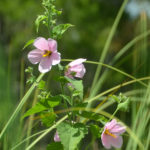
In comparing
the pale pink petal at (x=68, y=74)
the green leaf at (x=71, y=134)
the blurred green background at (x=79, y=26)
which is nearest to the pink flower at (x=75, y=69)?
the pale pink petal at (x=68, y=74)

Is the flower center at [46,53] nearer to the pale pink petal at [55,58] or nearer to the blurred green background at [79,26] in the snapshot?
the pale pink petal at [55,58]

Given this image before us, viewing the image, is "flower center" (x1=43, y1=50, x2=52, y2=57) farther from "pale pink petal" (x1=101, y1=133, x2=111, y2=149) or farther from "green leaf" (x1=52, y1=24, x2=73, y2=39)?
"pale pink petal" (x1=101, y1=133, x2=111, y2=149)

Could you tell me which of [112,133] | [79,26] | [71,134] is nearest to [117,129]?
[112,133]

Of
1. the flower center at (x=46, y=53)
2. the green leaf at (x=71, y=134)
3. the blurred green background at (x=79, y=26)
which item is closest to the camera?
the green leaf at (x=71, y=134)

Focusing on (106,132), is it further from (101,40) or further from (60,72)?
(101,40)

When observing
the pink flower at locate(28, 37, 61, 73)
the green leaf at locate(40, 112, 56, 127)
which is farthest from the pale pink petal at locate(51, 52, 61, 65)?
the green leaf at locate(40, 112, 56, 127)

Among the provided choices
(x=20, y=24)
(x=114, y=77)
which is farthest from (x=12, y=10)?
(x=114, y=77)

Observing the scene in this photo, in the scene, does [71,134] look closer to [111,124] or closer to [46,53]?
[111,124]

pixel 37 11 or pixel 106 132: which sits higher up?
pixel 37 11
